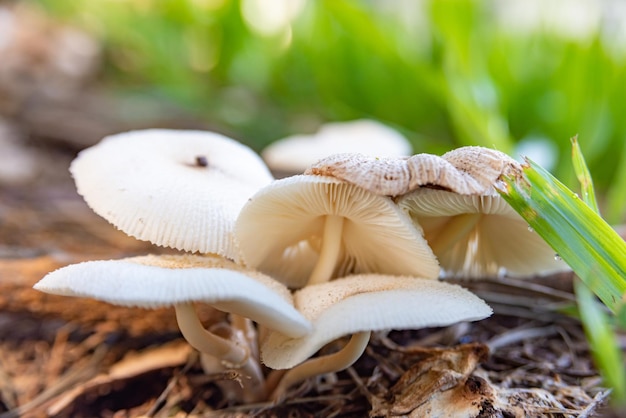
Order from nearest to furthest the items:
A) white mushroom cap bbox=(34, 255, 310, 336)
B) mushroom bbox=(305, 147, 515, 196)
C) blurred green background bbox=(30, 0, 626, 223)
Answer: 1. white mushroom cap bbox=(34, 255, 310, 336)
2. mushroom bbox=(305, 147, 515, 196)
3. blurred green background bbox=(30, 0, 626, 223)

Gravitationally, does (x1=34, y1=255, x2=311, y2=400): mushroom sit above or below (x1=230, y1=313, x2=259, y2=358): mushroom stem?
above

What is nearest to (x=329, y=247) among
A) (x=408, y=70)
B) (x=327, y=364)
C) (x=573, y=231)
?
(x=327, y=364)

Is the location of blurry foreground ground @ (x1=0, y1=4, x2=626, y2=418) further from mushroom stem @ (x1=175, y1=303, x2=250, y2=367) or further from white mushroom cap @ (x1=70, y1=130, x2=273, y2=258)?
white mushroom cap @ (x1=70, y1=130, x2=273, y2=258)

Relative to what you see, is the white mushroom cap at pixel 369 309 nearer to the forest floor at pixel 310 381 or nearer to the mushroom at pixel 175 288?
the mushroom at pixel 175 288

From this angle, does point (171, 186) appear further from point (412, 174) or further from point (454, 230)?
point (454, 230)

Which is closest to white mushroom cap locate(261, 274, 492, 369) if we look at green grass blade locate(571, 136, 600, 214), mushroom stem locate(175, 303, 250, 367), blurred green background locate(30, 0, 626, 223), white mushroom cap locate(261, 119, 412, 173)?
mushroom stem locate(175, 303, 250, 367)

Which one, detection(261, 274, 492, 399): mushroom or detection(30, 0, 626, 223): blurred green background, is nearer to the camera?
detection(261, 274, 492, 399): mushroom
